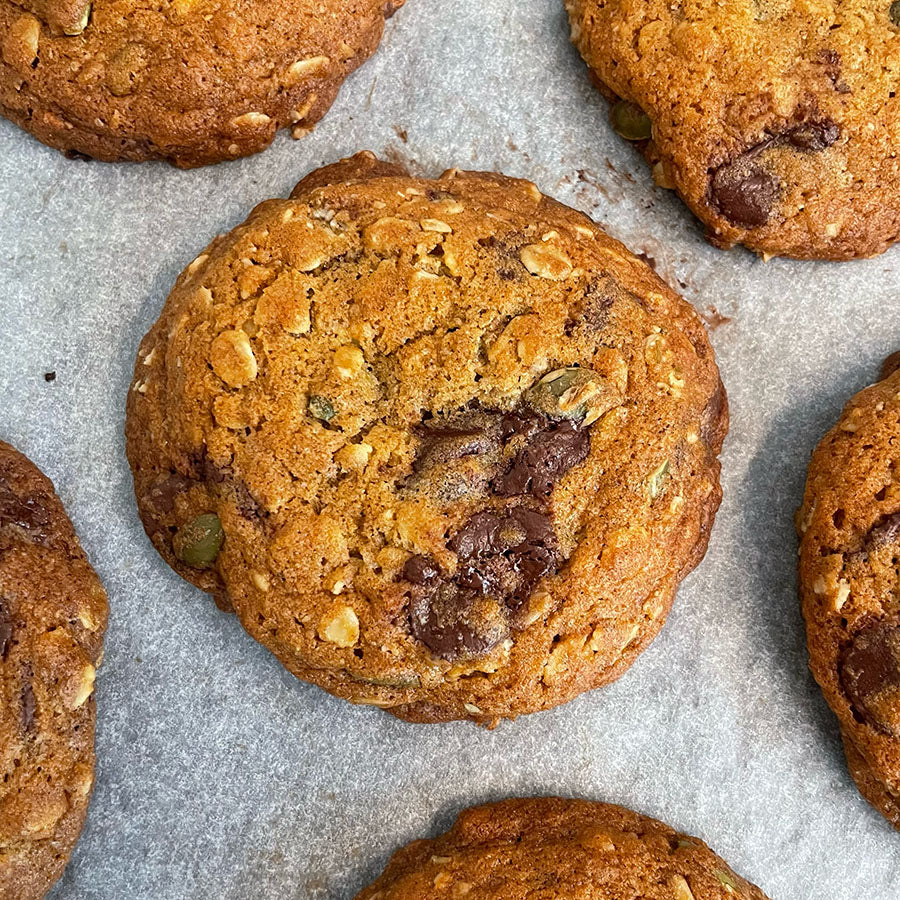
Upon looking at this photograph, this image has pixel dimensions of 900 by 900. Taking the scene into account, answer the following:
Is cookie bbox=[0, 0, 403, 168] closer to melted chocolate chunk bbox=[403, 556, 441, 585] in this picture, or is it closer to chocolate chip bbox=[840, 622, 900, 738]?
melted chocolate chunk bbox=[403, 556, 441, 585]

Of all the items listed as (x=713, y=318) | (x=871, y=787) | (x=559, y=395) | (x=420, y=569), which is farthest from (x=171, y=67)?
(x=871, y=787)

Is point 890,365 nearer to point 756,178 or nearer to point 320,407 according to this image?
point 756,178

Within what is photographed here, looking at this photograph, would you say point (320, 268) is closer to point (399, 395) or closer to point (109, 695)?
point (399, 395)

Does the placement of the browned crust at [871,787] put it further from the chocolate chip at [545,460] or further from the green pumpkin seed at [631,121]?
the green pumpkin seed at [631,121]

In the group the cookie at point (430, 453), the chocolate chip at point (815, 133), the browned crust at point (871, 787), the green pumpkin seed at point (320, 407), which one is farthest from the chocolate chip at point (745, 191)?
the browned crust at point (871, 787)

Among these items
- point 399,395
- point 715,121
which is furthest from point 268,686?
point 715,121

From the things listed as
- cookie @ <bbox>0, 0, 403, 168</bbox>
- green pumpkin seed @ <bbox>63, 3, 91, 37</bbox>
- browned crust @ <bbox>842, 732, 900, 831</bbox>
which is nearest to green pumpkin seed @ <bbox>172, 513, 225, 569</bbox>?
cookie @ <bbox>0, 0, 403, 168</bbox>

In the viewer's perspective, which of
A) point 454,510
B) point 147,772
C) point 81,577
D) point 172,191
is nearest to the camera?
point 454,510
